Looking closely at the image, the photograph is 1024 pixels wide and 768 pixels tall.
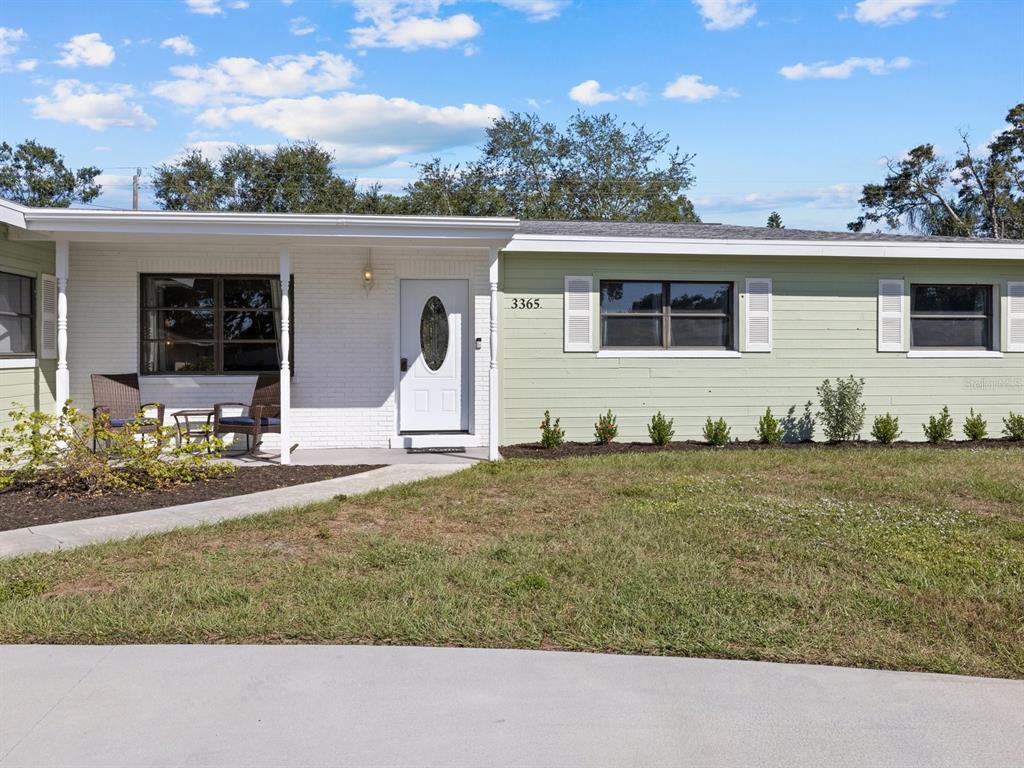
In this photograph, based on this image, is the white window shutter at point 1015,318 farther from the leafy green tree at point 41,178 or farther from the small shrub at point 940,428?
the leafy green tree at point 41,178

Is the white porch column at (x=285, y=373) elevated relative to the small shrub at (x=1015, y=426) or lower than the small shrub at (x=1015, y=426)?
elevated

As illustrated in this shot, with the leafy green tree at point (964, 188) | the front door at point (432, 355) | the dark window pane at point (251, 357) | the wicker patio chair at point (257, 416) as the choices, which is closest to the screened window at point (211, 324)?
the dark window pane at point (251, 357)

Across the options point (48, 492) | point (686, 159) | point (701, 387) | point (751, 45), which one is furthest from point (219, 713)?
point (686, 159)

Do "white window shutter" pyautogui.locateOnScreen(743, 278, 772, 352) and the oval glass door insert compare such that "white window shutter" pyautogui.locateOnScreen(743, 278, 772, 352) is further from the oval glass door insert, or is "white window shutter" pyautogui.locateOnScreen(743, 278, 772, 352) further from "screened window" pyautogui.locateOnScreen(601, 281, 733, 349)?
the oval glass door insert

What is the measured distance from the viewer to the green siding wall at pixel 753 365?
11203mm

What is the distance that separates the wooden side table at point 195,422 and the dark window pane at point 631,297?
5337mm

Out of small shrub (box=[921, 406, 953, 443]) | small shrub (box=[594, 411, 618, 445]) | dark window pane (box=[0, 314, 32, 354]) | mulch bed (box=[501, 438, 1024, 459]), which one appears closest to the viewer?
dark window pane (box=[0, 314, 32, 354])

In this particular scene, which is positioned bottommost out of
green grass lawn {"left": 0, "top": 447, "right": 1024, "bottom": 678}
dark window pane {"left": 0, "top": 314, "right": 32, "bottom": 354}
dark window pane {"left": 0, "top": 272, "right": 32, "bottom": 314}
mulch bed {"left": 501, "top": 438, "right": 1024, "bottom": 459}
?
green grass lawn {"left": 0, "top": 447, "right": 1024, "bottom": 678}

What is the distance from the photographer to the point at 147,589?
15.2 feet

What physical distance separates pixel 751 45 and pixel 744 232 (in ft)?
20.7

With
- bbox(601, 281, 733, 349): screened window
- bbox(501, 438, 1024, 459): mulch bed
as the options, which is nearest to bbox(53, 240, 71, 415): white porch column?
bbox(501, 438, 1024, 459): mulch bed

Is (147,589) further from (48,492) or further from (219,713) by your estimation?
(48,492)

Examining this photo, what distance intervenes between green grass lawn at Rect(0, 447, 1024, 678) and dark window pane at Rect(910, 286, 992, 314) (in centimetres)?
520

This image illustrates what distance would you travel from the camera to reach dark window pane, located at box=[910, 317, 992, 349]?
12.2 m
